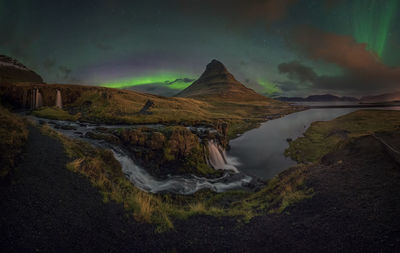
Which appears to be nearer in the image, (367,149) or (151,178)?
(367,149)

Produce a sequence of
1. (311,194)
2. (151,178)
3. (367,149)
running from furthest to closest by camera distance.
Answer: (151,178), (367,149), (311,194)

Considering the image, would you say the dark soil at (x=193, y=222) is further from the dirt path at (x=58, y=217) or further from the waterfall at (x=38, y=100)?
the waterfall at (x=38, y=100)

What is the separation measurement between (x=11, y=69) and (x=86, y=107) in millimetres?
144174

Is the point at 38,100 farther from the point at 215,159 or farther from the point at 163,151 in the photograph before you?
the point at 215,159

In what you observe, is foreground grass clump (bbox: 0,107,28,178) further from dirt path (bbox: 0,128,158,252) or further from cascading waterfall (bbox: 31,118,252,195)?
cascading waterfall (bbox: 31,118,252,195)

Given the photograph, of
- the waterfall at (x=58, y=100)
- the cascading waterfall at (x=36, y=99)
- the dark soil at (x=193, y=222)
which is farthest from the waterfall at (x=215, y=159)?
the cascading waterfall at (x=36, y=99)

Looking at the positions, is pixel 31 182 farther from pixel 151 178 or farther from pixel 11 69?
pixel 11 69

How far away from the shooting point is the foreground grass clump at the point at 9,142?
7512 millimetres

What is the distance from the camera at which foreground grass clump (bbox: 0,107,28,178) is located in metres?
7.51

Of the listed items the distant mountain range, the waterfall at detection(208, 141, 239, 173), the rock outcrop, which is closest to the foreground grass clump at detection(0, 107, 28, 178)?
the rock outcrop

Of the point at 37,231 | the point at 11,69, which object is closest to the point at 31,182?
the point at 37,231

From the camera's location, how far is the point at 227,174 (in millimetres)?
24406

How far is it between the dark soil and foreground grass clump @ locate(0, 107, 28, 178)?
1.52 feet

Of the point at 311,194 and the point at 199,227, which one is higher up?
the point at 311,194
